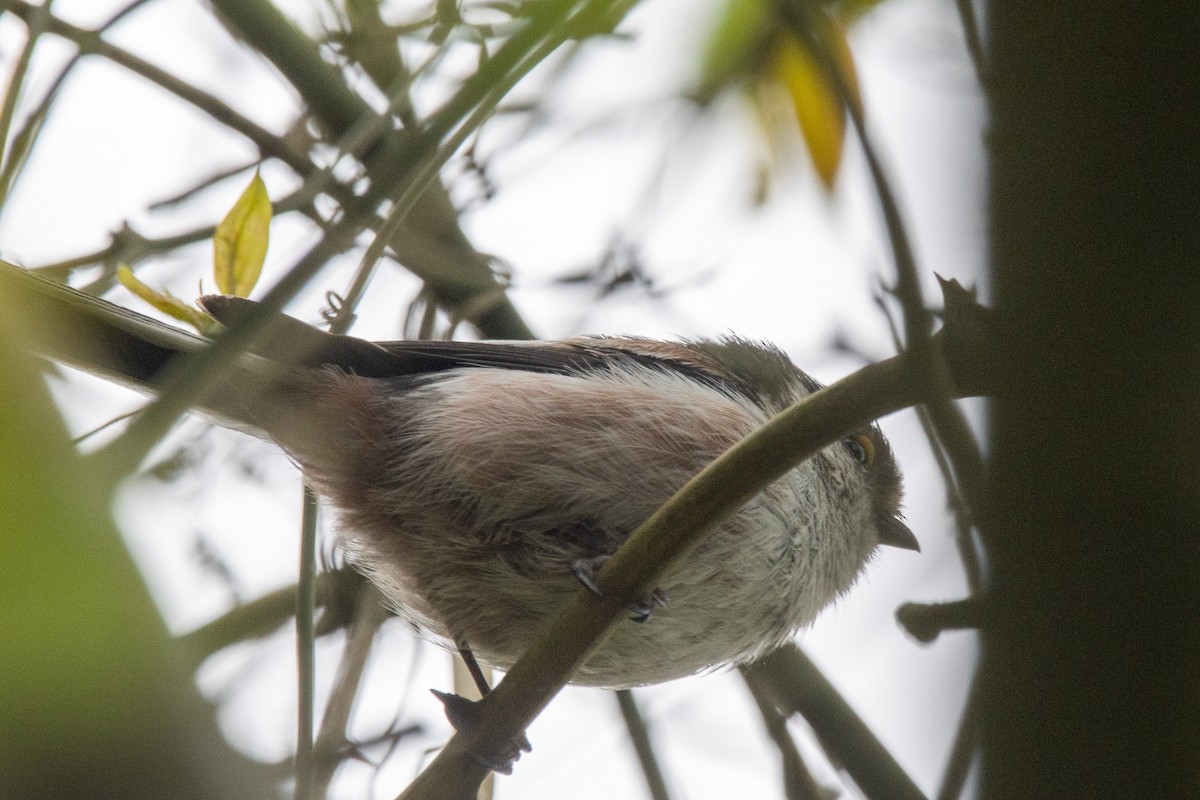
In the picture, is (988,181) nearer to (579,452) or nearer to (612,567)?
(612,567)

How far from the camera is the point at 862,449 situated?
4156 millimetres

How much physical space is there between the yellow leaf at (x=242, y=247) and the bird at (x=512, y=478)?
185 millimetres

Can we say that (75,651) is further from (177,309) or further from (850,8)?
(850,8)

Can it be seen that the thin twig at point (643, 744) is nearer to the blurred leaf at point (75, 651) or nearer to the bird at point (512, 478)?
the bird at point (512, 478)

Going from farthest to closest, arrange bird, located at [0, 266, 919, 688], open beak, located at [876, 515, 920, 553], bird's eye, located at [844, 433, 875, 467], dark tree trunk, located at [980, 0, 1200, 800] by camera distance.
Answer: open beak, located at [876, 515, 920, 553] → bird's eye, located at [844, 433, 875, 467] → bird, located at [0, 266, 919, 688] → dark tree trunk, located at [980, 0, 1200, 800]

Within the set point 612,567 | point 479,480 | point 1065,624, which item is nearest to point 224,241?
point 479,480

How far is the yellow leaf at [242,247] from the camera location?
9.48 feet

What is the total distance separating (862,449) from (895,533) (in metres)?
0.40

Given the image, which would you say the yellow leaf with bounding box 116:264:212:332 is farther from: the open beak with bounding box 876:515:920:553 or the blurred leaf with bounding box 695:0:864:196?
the open beak with bounding box 876:515:920:553

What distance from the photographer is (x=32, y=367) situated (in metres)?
1.48

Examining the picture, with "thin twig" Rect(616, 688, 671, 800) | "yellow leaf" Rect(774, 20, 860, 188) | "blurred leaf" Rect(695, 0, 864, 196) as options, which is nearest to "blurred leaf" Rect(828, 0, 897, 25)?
"blurred leaf" Rect(695, 0, 864, 196)

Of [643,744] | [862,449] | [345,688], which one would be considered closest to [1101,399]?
[643,744]

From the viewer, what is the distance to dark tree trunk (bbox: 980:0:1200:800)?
1018mm

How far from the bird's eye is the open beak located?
0.89 feet
